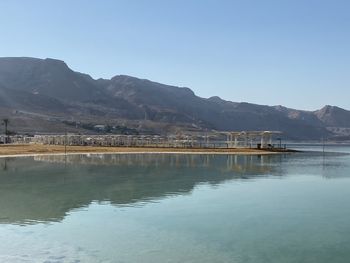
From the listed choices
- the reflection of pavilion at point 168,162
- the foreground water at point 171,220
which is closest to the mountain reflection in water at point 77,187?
the foreground water at point 171,220

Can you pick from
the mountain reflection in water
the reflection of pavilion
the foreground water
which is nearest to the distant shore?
the reflection of pavilion

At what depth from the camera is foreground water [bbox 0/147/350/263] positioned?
846 inches

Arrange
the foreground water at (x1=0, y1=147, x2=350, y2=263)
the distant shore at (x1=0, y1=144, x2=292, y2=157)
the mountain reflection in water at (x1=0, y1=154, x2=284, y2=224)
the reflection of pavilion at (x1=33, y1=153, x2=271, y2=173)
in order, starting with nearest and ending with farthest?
the foreground water at (x1=0, y1=147, x2=350, y2=263)
the mountain reflection in water at (x1=0, y1=154, x2=284, y2=224)
the reflection of pavilion at (x1=33, y1=153, x2=271, y2=173)
the distant shore at (x1=0, y1=144, x2=292, y2=157)

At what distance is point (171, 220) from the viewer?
29.4 meters

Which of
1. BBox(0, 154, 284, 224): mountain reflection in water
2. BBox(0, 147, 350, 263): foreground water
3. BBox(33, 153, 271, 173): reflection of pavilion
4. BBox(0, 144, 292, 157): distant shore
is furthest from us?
BBox(0, 144, 292, 157): distant shore

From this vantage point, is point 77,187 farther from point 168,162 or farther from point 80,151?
point 80,151

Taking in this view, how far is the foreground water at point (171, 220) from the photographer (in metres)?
21.5

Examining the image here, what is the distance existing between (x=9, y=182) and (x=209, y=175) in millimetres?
24150


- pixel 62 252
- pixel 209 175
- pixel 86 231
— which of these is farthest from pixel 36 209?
pixel 209 175

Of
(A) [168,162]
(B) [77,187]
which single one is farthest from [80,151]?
(B) [77,187]

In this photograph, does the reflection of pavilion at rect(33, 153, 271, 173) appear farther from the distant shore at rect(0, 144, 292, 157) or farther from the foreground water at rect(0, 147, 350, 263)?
the foreground water at rect(0, 147, 350, 263)

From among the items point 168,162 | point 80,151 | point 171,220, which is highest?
point 80,151

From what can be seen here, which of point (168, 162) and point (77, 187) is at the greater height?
point (168, 162)

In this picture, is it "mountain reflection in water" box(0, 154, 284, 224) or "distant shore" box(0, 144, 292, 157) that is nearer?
"mountain reflection in water" box(0, 154, 284, 224)
